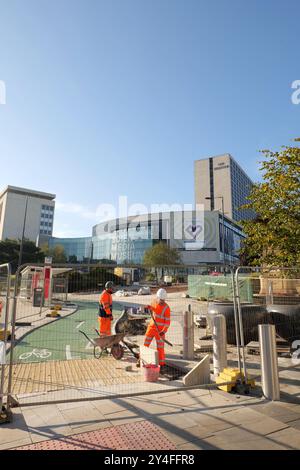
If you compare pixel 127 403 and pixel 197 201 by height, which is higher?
pixel 197 201

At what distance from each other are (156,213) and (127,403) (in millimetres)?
94458

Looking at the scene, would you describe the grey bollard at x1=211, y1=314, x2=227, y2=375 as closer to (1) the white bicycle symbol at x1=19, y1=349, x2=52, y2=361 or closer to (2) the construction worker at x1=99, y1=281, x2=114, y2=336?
(2) the construction worker at x1=99, y1=281, x2=114, y2=336

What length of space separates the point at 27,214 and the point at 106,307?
106 meters

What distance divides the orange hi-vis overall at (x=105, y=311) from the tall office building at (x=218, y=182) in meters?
107

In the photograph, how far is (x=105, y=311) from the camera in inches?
332

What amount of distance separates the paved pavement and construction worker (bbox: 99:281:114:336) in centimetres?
360

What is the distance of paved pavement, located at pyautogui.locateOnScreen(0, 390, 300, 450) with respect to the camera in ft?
11.5

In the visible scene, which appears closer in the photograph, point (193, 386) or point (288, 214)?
point (193, 386)

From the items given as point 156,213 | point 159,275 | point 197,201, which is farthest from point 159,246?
point 159,275

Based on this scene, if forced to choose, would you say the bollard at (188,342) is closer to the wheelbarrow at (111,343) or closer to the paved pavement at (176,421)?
the wheelbarrow at (111,343)
